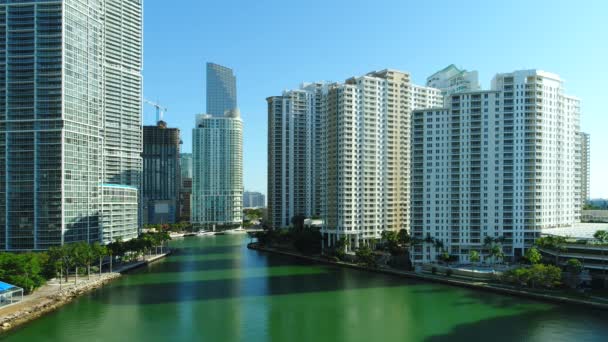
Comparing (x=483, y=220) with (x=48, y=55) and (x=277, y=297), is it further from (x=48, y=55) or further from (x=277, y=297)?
(x=48, y=55)

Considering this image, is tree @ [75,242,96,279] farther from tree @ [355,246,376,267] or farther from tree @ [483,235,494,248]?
tree @ [483,235,494,248]

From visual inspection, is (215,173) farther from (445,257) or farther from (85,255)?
(445,257)

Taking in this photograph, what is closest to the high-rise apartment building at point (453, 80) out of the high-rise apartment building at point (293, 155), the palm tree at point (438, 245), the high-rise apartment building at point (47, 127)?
the high-rise apartment building at point (293, 155)

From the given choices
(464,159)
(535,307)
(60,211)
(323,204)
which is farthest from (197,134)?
(535,307)

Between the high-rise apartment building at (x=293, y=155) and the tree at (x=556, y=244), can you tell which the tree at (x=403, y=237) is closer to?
the tree at (x=556, y=244)

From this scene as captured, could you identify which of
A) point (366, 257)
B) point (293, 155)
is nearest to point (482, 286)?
point (366, 257)
